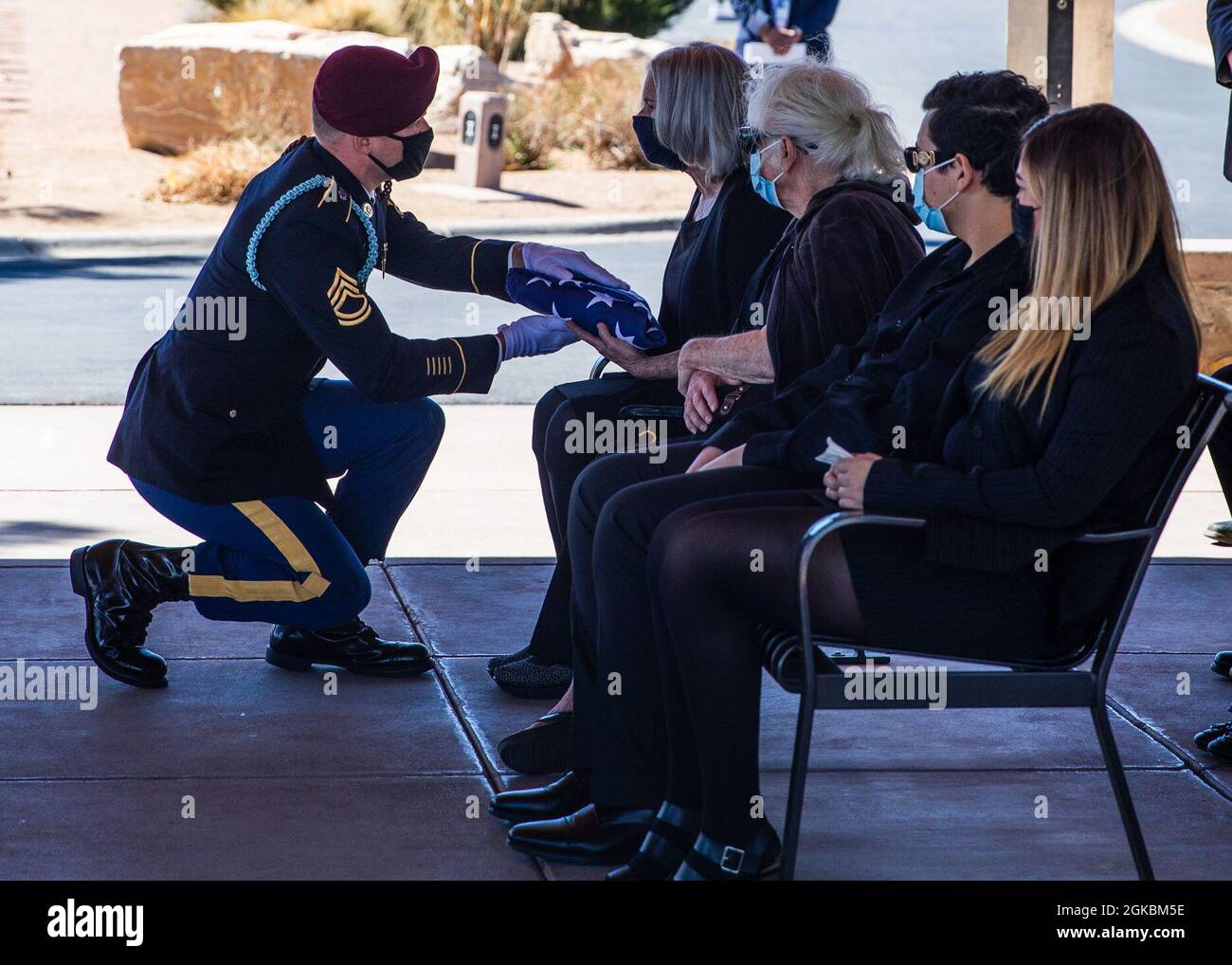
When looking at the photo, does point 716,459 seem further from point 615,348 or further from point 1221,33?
point 1221,33

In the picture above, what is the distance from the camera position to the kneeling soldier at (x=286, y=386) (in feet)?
13.9

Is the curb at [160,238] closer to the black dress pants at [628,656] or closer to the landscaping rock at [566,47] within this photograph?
the landscaping rock at [566,47]

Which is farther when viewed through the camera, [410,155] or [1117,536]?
[410,155]

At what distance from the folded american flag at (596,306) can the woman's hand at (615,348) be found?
0.02m

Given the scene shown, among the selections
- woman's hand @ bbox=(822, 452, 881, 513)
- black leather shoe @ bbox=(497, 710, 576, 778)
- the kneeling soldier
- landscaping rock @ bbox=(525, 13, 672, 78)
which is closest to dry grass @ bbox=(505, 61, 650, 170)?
landscaping rock @ bbox=(525, 13, 672, 78)

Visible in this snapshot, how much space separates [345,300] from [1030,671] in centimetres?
189

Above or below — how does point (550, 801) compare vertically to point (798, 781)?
below

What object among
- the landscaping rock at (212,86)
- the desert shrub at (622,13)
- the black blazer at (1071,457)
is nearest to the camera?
the black blazer at (1071,457)

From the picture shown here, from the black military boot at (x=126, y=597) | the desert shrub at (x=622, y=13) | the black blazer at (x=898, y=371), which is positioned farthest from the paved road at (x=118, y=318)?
the desert shrub at (x=622, y=13)

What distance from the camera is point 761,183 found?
398 cm

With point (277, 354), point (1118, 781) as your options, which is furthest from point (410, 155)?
point (1118, 781)

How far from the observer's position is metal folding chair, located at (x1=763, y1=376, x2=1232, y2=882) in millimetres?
2980

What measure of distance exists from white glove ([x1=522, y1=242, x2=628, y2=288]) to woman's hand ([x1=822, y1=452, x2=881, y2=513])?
1386 mm

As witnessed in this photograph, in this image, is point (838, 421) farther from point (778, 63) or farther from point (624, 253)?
point (624, 253)
